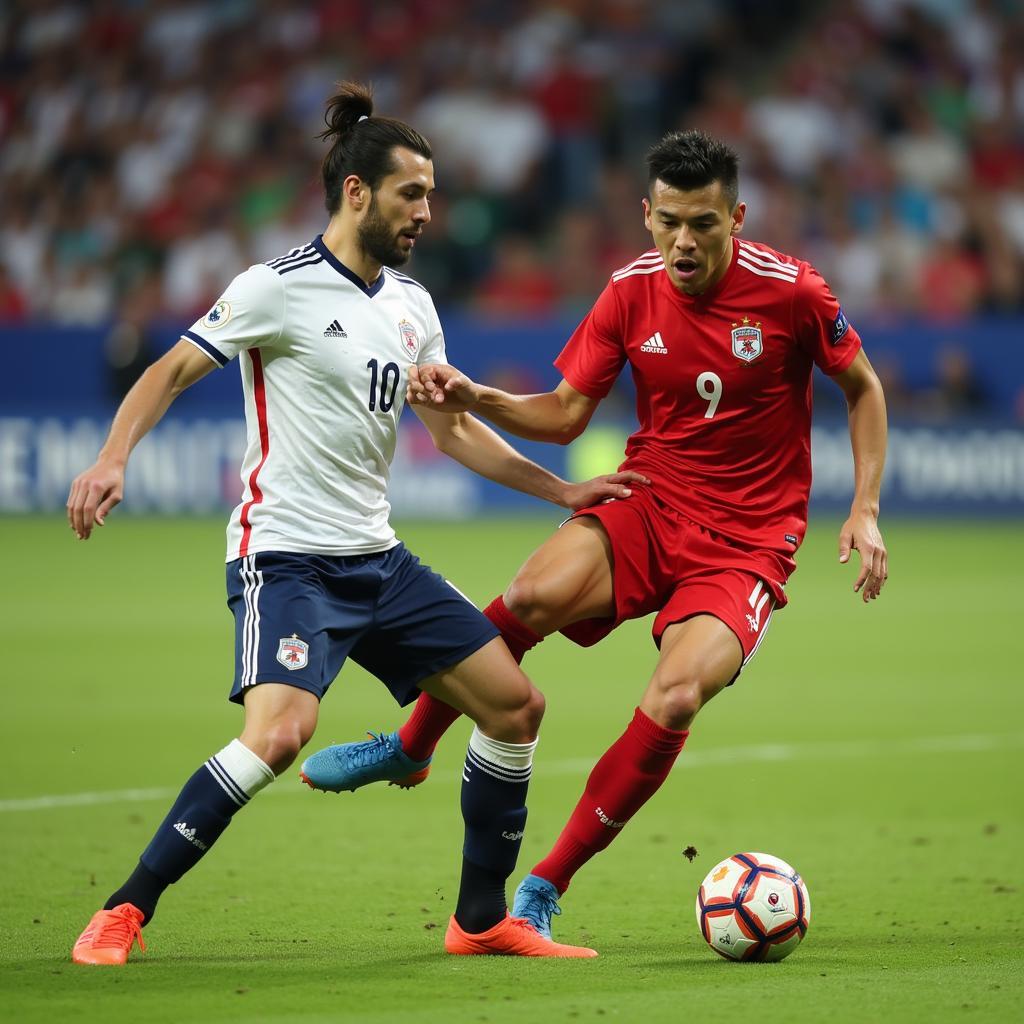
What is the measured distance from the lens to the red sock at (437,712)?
612 cm

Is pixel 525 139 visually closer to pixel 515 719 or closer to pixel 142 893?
pixel 515 719

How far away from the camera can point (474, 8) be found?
22.9 m

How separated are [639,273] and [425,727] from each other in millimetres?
1742

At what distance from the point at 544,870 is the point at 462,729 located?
175 inches

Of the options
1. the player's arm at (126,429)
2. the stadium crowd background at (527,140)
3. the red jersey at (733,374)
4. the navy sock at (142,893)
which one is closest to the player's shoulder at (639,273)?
the red jersey at (733,374)

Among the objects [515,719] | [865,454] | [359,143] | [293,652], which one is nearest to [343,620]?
[293,652]

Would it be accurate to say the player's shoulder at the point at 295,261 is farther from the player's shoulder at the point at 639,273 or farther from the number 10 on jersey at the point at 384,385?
the player's shoulder at the point at 639,273

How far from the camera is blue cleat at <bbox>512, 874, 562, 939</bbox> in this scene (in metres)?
5.73

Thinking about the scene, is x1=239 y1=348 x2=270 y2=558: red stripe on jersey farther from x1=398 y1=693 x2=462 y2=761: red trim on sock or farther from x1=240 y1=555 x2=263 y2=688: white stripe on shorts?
x1=398 y1=693 x2=462 y2=761: red trim on sock

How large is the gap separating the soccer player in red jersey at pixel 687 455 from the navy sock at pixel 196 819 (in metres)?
1.13

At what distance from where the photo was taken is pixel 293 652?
523cm

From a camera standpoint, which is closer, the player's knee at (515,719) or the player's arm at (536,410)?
the player's knee at (515,719)

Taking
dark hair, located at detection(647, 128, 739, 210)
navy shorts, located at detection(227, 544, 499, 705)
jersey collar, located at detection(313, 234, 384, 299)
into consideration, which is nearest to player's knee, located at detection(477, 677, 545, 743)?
navy shorts, located at detection(227, 544, 499, 705)

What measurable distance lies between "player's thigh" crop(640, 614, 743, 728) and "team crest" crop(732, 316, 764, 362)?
3.08ft
